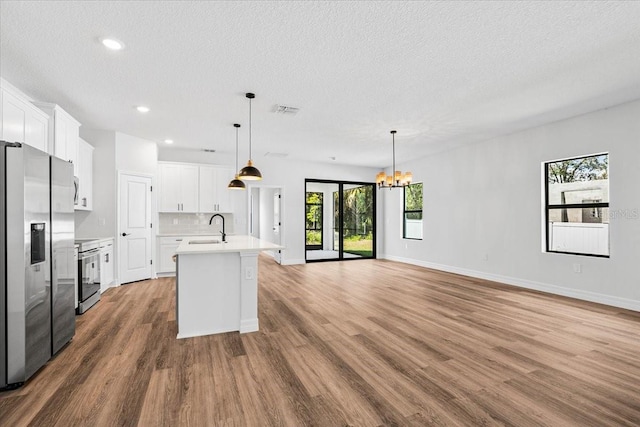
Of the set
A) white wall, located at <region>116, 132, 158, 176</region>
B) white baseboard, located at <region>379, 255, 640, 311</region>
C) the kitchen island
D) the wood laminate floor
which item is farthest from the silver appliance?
white baseboard, located at <region>379, 255, 640, 311</region>

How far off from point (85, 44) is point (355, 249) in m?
7.51

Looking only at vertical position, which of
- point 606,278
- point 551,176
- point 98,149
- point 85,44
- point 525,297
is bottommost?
point 525,297

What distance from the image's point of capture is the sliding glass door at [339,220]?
8.72 m

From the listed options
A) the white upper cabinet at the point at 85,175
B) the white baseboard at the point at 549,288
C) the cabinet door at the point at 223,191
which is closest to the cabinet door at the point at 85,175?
the white upper cabinet at the point at 85,175

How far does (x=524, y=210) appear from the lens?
18.1 feet

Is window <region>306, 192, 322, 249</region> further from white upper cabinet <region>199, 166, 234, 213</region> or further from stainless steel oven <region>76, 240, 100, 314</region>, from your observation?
stainless steel oven <region>76, 240, 100, 314</region>

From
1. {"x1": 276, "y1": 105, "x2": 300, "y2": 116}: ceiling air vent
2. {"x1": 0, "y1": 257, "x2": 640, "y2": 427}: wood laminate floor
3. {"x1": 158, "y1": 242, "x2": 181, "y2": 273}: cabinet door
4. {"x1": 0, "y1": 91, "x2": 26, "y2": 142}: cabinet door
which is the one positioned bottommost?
{"x1": 0, "y1": 257, "x2": 640, "y2": 427}: wood laminate floor

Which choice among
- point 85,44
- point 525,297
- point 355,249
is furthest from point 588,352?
point 355,249

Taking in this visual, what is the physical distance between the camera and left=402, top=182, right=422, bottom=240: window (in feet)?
26.5

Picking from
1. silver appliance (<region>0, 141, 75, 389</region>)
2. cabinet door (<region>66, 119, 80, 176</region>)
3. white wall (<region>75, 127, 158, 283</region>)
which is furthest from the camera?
white wall (<region>75, 127, 158, 283</region>)

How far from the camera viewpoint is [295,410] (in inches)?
78.9

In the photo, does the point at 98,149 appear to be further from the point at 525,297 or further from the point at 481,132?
the point at 525,297

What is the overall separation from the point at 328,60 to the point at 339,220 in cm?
605

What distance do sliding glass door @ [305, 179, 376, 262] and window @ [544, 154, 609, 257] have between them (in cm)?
465
